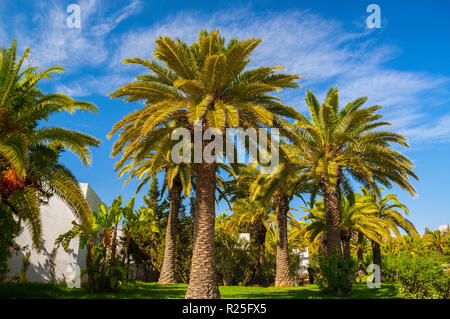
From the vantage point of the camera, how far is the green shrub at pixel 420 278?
40.2 ft

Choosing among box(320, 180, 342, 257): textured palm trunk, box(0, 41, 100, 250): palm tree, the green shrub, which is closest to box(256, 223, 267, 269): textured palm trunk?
box(320, 180, 342, 257): textured palm trunk

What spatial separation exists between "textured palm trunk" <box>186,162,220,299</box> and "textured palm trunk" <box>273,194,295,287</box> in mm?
11496

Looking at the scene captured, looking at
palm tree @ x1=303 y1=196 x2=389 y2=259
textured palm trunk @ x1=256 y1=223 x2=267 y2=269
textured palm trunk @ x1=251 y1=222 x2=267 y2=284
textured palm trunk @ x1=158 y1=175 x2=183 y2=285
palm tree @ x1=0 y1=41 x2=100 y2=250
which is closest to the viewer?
palm tree @ x1=0 y1=41 x2=100 y2=250

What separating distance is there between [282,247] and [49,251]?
557 inches

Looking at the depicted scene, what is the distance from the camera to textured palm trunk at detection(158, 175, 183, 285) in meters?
22.1

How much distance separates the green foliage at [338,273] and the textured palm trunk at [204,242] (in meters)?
7.09

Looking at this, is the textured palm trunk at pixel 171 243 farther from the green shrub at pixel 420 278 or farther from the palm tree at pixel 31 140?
the green shrub at pixel 420 278

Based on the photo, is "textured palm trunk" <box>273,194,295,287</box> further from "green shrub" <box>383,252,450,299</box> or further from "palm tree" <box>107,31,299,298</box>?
"palm tree" <box>107,31,299,298</box>

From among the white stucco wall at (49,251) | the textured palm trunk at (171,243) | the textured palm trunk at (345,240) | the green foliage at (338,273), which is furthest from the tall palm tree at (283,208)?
the white stucco wall at (49,251)

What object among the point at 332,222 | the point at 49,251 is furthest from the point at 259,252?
the point at 49,251
